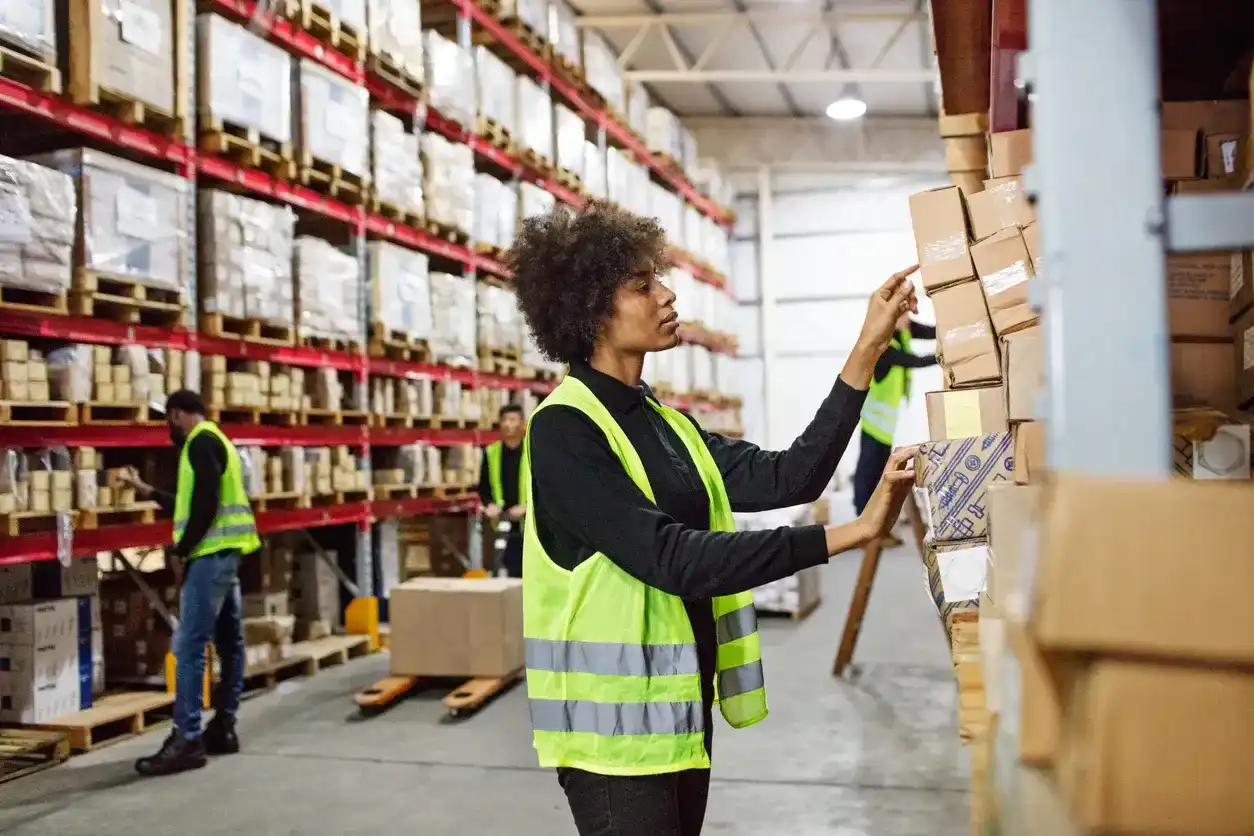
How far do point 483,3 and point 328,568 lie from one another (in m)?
5.14

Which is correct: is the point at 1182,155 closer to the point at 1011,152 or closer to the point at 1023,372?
the point at 1023,372

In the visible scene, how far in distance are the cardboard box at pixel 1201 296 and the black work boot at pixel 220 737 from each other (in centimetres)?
493

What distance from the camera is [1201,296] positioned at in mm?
2119

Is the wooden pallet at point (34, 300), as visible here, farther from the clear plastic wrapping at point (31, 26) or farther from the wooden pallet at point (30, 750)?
the wooden pallet at point (30, 750)

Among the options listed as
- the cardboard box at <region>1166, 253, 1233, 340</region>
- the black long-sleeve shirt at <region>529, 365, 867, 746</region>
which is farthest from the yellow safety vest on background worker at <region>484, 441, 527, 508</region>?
the cardboard box at <region>1166, 253, 1233, 340</region>

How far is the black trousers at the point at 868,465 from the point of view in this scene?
24.1 feet

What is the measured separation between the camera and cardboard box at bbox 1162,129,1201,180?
2205 millimetres

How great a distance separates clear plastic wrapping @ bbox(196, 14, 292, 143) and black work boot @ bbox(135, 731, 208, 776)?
354 centimetres

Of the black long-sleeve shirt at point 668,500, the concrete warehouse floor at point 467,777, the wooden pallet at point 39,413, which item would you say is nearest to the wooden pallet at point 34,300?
the wooden pallet at point 39,413

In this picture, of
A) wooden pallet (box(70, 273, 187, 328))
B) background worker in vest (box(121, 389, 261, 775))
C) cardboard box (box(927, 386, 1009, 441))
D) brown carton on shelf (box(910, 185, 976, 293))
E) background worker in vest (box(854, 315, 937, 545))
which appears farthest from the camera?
background worker in vest (box(854, 315, 937, 545))

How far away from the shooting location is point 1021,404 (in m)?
2.31

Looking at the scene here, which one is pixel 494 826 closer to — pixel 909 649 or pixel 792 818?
pixel 792 818

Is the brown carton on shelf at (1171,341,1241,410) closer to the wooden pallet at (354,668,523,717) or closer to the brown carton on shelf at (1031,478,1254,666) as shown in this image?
the brown carton on shelf at (1031,478,1254,666)

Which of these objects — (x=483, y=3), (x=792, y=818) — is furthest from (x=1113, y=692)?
(x=483, y=3)
